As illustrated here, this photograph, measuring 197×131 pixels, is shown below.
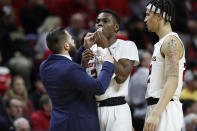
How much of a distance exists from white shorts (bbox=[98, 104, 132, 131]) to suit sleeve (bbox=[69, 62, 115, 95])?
34cm

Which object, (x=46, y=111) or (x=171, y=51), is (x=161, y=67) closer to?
(x=171, y=51)

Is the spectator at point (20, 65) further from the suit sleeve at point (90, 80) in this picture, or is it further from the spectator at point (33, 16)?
the suit sleeve at point (90, 80)

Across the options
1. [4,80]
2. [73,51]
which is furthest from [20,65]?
[73,51]

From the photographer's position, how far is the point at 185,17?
37.9 ft

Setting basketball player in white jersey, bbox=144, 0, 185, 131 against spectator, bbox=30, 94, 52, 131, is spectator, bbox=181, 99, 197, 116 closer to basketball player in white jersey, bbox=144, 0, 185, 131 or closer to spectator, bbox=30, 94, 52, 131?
spectator, bbox=30, 94, 52, 131

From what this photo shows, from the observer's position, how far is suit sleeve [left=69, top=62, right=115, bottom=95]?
16.9ft

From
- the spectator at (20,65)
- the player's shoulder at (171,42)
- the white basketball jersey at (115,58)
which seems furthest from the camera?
the spectator at (20,65)

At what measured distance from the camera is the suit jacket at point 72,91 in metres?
5.20

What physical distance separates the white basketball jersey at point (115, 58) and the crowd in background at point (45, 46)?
2.65 metres

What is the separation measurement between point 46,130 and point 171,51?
3.73 meters

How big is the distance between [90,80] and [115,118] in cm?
53

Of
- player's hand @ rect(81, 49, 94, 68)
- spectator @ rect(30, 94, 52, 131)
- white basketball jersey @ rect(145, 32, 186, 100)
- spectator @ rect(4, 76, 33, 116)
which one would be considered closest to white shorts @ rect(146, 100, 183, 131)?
white basketball jersey @ rect(145, 32, 186, 100)

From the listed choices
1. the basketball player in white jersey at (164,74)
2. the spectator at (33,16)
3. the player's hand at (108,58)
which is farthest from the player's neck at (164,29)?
the spectator at (33,16)

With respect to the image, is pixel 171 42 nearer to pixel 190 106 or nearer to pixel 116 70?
pixel 116 70
